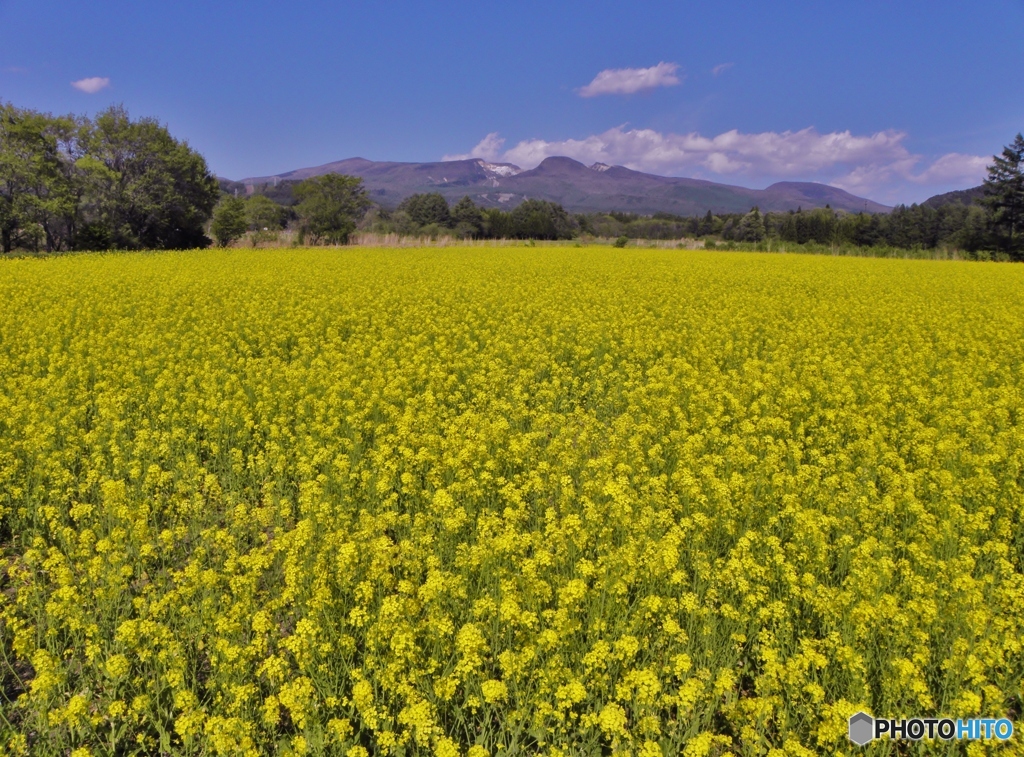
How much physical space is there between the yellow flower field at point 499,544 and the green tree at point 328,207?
142ft

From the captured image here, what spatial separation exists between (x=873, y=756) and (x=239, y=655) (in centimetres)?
390

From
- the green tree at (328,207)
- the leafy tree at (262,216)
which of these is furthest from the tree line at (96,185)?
the leafy tree at (262,216)

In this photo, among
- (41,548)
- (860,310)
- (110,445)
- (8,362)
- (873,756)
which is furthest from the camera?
(860,310)

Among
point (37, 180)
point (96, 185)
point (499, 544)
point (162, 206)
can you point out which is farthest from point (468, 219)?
point (499, 544)

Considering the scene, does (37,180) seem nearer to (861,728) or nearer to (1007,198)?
(861,728)

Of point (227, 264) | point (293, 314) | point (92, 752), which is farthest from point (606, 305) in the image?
→ point (227, 264)

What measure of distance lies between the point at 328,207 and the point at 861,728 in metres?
58.6

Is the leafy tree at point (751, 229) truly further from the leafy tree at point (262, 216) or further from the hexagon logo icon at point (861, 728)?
the hexagon logo icon at point (861, 728)

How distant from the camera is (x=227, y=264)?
26797 millimetres

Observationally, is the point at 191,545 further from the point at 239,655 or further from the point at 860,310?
the point at 860,310

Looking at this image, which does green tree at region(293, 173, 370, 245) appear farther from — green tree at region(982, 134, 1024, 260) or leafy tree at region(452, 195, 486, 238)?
green tree at region(982, 134, 1024, 260)

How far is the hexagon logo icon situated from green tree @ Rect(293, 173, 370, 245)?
51.7 meters

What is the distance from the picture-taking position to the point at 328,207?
184 feet

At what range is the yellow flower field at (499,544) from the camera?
12.3 ft
